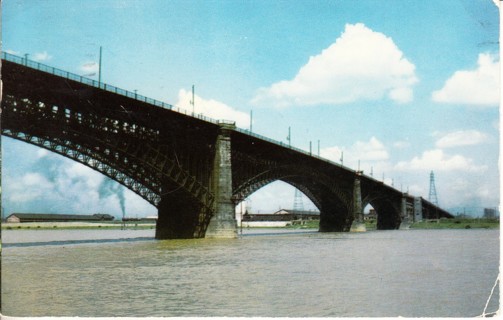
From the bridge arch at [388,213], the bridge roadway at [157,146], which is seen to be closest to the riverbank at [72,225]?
the bridge arch at [388,213]

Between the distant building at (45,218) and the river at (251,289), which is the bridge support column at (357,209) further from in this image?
A: the river at (251,289)

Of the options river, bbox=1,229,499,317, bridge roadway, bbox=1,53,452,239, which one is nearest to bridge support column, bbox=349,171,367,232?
bridge roadway, bbox=1,53,452,239

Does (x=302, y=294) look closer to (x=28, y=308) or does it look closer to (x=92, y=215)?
(x=28, y=308)

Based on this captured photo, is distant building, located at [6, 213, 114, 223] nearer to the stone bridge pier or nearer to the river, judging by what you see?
the stone bridge pier

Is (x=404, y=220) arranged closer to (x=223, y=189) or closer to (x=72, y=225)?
(x=223, y=189)

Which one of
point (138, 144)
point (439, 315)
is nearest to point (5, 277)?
point (439, 315)
